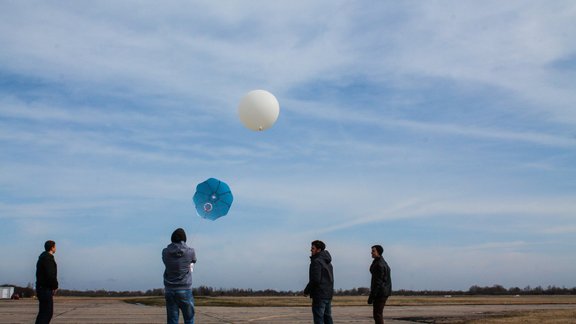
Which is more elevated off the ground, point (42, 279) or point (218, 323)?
point (42, 279)

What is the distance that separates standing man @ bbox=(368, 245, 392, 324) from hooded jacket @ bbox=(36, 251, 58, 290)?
6688 mm

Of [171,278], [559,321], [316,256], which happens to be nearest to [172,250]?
[171,278]

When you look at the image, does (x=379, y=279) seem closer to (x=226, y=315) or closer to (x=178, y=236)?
(x=178, y=236)

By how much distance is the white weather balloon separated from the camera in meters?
17.2

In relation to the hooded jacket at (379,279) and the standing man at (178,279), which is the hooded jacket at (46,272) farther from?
the hooded jacket at (379,279)

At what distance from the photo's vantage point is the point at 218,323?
16750 mm

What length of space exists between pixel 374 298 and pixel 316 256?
2.38m

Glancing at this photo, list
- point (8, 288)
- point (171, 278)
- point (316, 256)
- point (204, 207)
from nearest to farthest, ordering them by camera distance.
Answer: point (171, 278) → point (316, 256) → point (204, 207) → point (8, 288)

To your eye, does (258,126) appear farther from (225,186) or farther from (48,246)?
(48,246)

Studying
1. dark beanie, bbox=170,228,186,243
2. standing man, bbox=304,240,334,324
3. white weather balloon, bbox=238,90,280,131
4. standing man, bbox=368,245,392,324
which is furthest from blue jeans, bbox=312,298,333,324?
white weather balloon, bbox=238,90,280,131

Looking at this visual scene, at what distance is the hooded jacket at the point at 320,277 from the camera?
11.8m

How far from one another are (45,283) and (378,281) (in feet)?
23.0

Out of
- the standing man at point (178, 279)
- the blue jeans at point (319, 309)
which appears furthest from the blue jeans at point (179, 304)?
the blue jeans at point (319, 309)

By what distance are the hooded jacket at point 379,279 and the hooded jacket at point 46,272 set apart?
6.74 metres
